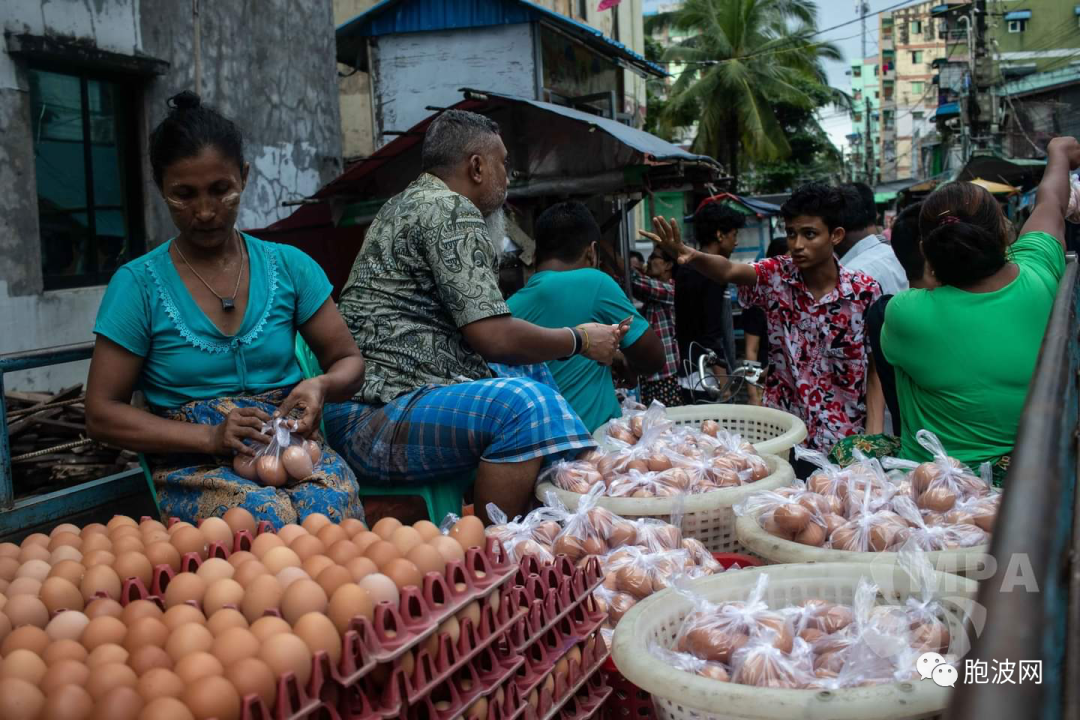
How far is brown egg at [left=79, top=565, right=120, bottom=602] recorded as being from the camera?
1.76 m

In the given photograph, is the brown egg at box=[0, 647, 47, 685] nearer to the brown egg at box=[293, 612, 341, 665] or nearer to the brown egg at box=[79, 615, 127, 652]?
the brown egg at box=[79, 615, 127, 652]

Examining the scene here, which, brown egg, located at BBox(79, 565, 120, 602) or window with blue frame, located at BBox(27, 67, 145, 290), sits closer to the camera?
brown egg, located at BBox(79, 565, 120, 602)

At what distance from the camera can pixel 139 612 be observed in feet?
5.31

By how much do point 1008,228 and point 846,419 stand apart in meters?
1.45

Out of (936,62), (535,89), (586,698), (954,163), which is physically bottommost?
(586,698)

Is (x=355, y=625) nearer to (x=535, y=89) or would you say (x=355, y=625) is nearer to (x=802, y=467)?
(x=802, y=467)

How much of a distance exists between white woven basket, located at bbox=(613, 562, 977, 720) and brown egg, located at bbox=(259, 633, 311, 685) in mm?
625

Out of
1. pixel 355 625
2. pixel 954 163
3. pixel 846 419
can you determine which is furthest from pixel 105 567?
pixel 954 163

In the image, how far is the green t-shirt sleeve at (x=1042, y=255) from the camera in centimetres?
313

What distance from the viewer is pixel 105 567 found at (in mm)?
1806

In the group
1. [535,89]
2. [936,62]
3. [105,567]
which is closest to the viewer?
[105,567]

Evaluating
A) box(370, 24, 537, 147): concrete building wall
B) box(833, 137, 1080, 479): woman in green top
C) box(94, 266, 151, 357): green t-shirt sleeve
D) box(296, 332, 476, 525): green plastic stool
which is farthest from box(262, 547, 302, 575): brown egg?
box(370, 24, 537, 147): concrete building wall

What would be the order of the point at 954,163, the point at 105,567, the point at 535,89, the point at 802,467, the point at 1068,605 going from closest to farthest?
the point at 1068,605
the point at 105,567
the point at 802,467
the point at 535,89
the point at 954,163

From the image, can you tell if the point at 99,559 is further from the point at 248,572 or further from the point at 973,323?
the point at 973,323
